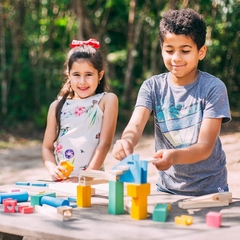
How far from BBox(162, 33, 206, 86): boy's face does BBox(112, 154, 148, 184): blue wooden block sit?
78 centimetres

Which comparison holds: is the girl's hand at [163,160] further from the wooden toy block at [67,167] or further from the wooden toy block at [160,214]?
the wooden toy block at [67,167]

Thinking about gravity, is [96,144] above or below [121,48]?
below

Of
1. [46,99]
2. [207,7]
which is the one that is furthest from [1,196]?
[207,7]

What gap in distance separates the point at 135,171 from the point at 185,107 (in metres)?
0.83

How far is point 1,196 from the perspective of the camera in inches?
96.6

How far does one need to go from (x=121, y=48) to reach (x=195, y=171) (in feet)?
33.4

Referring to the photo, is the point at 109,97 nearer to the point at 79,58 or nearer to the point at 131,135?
the point at 79,58

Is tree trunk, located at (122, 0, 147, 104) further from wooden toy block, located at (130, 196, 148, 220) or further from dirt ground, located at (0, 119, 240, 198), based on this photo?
wooden toy block, located at (130, 196, 148, 220)

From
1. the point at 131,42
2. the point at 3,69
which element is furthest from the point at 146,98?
the point at 131,42

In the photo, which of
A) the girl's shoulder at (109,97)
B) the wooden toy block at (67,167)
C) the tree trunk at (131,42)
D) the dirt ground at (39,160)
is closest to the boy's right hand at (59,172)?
the wooden toy block at (67,167)

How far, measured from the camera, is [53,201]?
7.45 ft

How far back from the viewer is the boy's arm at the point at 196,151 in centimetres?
216

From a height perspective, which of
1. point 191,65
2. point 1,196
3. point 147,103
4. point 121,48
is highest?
point 121,48

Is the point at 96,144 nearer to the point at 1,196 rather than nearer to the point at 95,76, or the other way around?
the point at 95,76
